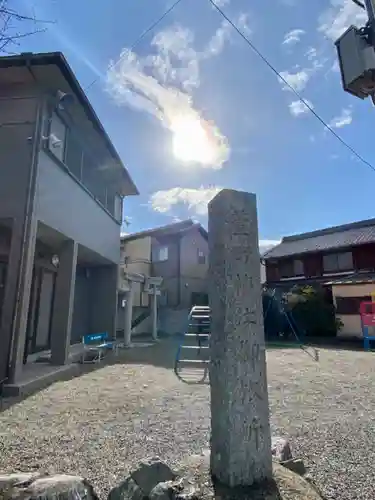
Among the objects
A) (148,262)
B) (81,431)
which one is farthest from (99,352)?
(148,262)

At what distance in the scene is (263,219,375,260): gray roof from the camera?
17.8m

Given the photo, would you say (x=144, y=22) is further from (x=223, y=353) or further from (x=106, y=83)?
(x=223, y=353)

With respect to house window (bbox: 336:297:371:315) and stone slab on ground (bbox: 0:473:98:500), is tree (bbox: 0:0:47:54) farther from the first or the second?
house window (bbox: 336:297:371:315)

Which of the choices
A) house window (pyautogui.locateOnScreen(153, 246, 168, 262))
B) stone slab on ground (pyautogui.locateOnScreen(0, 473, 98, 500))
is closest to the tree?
stone slab on ground (pyautogui.locateOnScreen(0, 473, 98, 500))

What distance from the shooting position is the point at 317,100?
5695 millimetres

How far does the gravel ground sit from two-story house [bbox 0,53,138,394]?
4.78 ft

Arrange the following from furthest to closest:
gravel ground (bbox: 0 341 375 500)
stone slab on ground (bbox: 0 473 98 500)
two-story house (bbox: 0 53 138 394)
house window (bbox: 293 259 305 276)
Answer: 1. house window (bbox: 293 259 305 276)
2. two-story house (bbox: 0 53 138 394)
3. gravel ground (bbox: 0 341 375 500)
4. stone slab on ground (bbox: 0 473 98 500)

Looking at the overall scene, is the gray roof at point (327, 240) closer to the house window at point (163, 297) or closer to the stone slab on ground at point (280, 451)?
the house window at point (163, 297)

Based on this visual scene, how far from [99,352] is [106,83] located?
625 centimetres

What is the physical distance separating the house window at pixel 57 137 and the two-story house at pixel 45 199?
2cm

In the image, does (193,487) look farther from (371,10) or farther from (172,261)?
A: (172,261)

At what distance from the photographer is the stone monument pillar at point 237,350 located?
1.77 metres

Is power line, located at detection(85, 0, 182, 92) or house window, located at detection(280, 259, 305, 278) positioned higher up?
power line, located at detection(85, 0, 182, 92)

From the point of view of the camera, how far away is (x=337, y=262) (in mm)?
18219
